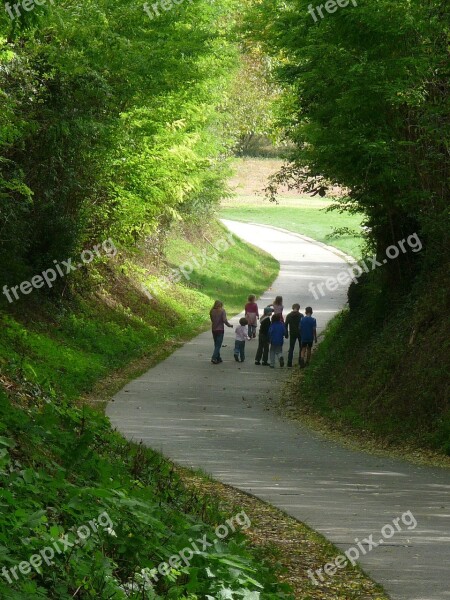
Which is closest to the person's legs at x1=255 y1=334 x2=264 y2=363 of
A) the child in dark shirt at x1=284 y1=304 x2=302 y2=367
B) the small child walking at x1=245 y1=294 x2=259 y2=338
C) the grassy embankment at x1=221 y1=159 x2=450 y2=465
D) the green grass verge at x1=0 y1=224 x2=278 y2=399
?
the child in dark shirt at x1=284 y1=304 x2=302 y2=367

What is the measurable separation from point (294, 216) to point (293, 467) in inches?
→ 2752

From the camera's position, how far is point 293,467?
14039 millimetres

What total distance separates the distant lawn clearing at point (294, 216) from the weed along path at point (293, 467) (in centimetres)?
4672

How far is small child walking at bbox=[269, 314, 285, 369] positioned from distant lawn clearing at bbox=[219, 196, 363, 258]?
41.9m

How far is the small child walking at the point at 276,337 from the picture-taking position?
88.3 feet

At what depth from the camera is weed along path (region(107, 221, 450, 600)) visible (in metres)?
8.99

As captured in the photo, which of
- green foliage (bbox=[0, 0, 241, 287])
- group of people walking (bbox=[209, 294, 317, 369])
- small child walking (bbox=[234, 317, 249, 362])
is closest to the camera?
green foliage (bbox=[0, 0, 241, 287])

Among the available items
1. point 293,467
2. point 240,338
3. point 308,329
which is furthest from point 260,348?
point 293,467

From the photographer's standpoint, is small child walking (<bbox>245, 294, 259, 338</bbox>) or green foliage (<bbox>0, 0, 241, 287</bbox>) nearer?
green foliage (<bbox>0, 0, 241, 287</bbox>)

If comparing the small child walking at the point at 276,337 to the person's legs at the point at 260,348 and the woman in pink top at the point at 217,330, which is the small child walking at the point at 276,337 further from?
the woman in pink top at the point at 217,330

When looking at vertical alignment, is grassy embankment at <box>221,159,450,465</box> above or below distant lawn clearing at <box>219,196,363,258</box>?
below

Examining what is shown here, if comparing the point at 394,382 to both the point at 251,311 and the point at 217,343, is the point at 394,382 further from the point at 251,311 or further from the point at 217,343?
the point at 251,311

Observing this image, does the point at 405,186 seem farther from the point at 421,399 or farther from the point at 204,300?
the point at 204,300

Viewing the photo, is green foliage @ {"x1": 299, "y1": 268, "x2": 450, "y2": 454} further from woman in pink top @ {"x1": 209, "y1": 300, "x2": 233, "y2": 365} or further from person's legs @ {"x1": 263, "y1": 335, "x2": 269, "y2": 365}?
person's legs @ {"x1": 263, "y1": 335, "x2": 269, "y2": 365}
